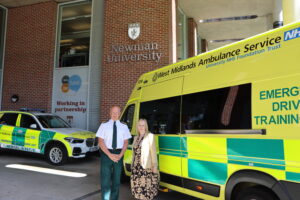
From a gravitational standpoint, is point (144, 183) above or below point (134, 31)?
below

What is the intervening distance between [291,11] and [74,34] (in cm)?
925

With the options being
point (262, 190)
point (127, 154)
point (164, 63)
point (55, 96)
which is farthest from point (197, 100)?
point (55, 96)

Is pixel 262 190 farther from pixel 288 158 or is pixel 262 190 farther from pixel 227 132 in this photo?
pixel 227 132

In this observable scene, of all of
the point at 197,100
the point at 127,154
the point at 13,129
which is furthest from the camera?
the point at 13,129

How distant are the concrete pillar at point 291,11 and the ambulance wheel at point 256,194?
4.67 metres

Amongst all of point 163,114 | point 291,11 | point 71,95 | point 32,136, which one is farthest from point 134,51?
point 163,114

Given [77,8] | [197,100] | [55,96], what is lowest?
[197,100]

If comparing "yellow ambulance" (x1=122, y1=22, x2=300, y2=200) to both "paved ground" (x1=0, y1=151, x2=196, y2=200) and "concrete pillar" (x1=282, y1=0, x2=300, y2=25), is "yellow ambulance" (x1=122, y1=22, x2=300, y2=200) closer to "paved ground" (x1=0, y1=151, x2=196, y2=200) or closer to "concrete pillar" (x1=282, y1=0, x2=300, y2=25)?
"paved ground" (x1=0, y1=151, x2=196, y2=200)

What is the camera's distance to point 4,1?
40.2 ft

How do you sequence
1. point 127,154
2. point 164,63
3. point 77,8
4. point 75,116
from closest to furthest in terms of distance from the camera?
1. point 127,154
2. point 164,63
3. point 75,116
4. point 77,8

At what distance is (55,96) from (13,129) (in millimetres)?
3627

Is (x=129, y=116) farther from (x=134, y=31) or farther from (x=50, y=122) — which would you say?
(x=134, y=31)

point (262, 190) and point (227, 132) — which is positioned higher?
point (227, 132)

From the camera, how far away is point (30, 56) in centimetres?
1217
